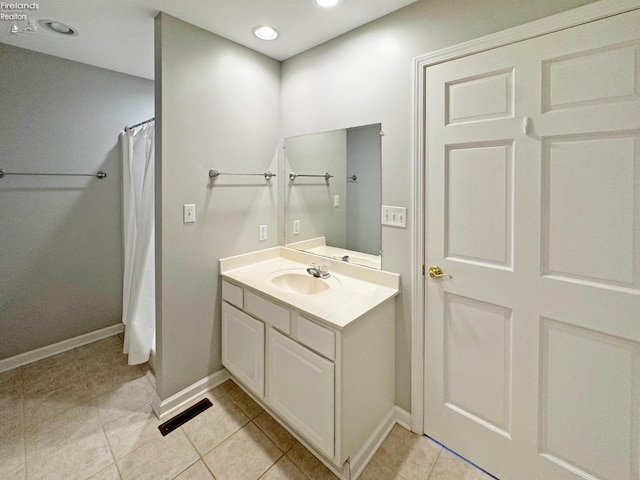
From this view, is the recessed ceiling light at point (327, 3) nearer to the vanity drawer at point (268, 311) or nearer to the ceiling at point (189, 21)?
the ceiling at point (189, 21)

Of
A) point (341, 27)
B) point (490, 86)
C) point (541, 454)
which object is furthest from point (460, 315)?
point (341, 27)

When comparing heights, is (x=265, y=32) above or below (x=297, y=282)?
above

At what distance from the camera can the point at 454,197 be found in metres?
1.46

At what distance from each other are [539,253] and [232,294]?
169cm

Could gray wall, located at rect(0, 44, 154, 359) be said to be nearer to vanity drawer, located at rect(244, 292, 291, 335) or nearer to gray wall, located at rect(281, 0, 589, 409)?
vanity drawer, located at rect(244, 292, 291, 335)

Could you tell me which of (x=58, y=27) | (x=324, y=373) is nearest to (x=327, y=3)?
(x=58, y=27)

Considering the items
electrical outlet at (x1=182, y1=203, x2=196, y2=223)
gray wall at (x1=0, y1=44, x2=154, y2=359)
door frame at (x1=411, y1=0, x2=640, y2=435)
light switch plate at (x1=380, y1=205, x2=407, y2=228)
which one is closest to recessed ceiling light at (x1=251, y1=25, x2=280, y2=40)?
door frame at (x1=411, y1=0, x2=640, y2=435)

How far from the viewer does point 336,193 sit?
206cm

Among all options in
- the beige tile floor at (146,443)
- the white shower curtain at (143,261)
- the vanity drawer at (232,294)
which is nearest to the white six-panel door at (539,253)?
the beige tile floor at (146,443)

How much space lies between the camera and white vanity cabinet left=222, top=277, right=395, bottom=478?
1.33 metres

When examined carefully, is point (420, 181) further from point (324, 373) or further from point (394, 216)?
point (324, 373)

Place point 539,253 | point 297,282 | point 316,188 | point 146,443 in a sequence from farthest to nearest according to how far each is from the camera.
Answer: point 316,188 → point 297,282 → point 146,443 → point 539,253

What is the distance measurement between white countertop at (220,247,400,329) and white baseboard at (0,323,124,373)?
1.58m

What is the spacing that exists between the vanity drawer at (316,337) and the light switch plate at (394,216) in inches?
28.4
